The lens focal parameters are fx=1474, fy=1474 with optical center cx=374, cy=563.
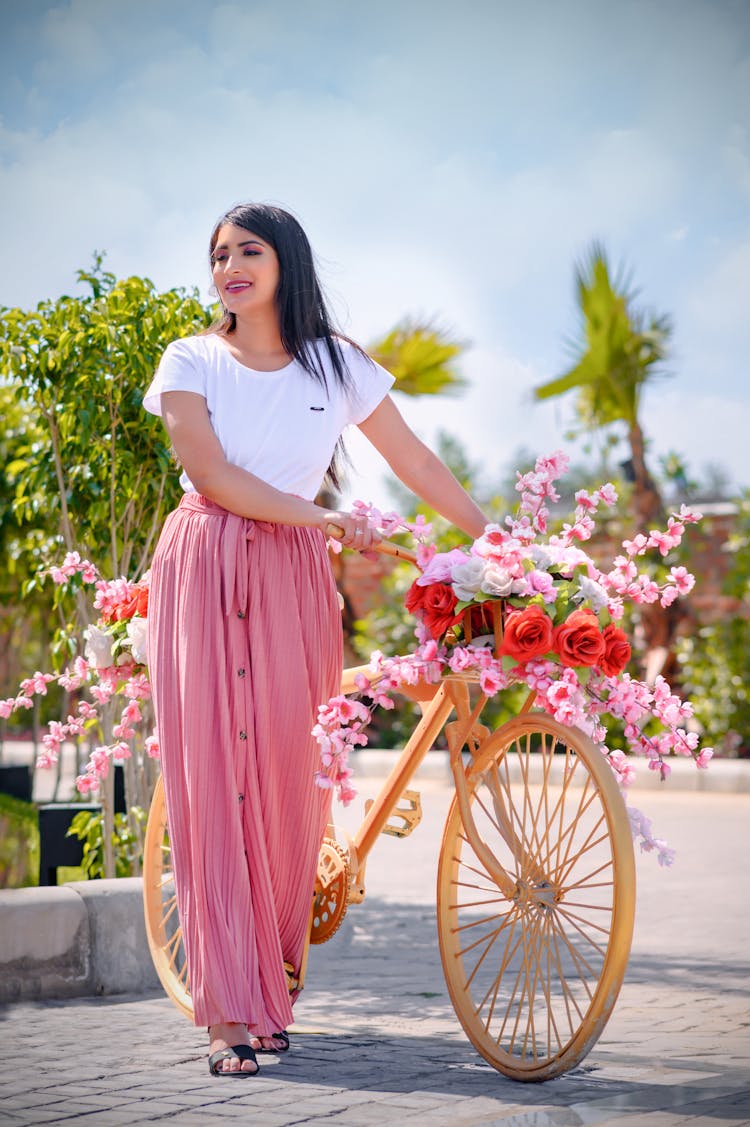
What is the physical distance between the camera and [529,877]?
296 cm

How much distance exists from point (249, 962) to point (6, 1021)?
0.96 meters

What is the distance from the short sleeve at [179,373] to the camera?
10.4ft

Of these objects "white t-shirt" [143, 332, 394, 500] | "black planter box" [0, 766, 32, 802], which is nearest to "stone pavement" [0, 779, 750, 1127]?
"white t-shirt" [143, 332, 394, 500]

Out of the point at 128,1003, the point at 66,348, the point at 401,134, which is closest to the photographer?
the point at 128,1003

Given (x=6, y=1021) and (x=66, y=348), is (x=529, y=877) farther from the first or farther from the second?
(x=66, y=348)

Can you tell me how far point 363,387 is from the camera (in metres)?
3.37

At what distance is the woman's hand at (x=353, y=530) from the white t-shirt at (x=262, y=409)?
0.86 feet

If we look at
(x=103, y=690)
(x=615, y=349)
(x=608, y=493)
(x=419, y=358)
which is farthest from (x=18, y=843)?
(x=615, y=349)

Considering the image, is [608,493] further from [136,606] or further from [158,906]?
[158,906]

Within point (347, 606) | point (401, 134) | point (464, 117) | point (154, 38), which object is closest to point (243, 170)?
point (154, 38)

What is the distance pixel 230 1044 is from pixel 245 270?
1643 mm

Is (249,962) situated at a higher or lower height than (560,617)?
lower

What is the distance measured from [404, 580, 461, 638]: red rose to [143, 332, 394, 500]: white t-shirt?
459mm

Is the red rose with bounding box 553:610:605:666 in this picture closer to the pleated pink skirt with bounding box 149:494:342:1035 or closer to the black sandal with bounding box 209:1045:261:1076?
the pleated pink skirt with bounding box 149:494:342:1035
